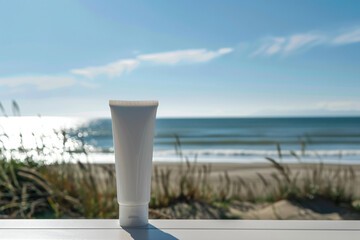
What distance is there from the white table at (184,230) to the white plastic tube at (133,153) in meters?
0.03

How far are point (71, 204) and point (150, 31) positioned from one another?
12.6 meters

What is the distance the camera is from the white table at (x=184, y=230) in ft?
1.74

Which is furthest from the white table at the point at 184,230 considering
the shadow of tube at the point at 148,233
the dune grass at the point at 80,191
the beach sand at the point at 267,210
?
the beach sand at the point at 267,210

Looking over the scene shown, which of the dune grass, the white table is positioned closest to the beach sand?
the dune grass

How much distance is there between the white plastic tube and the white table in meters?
0.03

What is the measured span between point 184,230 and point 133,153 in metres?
0.15

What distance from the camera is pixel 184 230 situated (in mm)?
556

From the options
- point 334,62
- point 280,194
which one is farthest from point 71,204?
point 334,62

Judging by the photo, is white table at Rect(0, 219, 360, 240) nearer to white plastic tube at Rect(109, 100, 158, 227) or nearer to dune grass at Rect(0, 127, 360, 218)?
white plastic tube at Rect(109, 100, 158, 227)

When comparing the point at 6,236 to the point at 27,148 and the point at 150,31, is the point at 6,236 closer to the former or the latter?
the point at 27,148

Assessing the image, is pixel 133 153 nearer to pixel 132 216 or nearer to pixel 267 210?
pixel 132 216

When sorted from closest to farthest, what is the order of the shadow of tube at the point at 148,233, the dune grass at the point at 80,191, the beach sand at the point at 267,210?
the shadow of tube at the point at 148,233 → the dune grass at the point at 80,191 → the beach sand at the point at 267,210

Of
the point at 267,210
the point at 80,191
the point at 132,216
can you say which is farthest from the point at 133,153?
the point at 267,210

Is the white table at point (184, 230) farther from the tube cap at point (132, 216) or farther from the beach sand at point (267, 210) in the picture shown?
the beach sand at point (267, 210)
